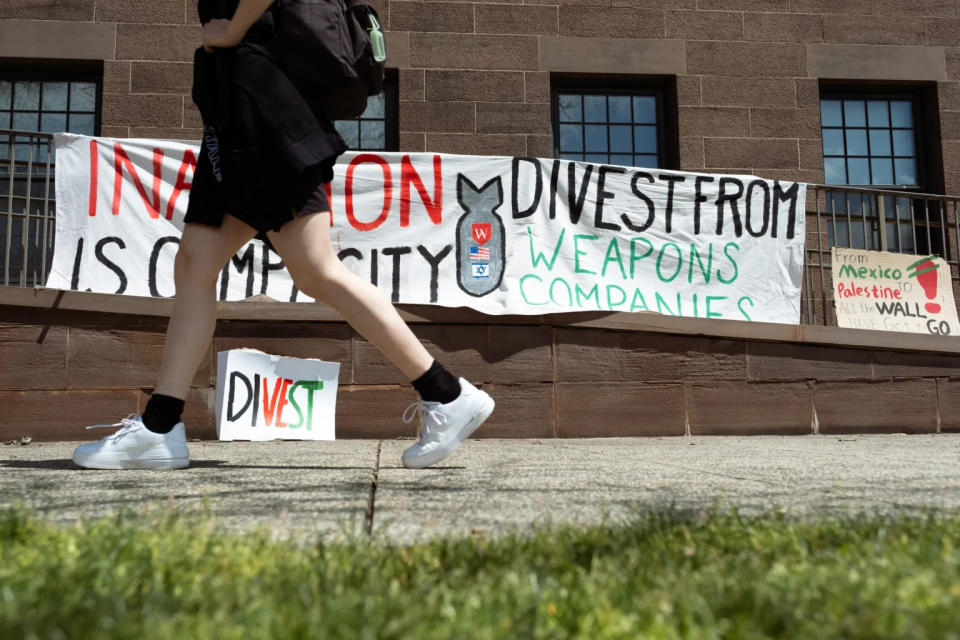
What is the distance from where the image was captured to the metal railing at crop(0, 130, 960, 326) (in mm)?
6387

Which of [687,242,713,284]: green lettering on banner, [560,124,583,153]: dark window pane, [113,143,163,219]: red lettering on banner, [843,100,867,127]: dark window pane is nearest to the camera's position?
[113,143,163,219]: red lettering on banner

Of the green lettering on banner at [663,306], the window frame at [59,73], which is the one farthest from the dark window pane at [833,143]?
the window frame at [59,73]

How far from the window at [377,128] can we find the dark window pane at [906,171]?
560cm

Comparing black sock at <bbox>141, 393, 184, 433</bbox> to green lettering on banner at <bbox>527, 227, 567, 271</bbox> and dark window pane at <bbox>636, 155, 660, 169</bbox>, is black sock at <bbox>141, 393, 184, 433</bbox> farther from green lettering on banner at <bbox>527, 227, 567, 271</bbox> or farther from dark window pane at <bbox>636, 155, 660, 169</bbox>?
dark window pane at <bbox>636, 155, 660, 169</bbox>

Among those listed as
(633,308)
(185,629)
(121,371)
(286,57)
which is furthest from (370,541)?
(633,308)

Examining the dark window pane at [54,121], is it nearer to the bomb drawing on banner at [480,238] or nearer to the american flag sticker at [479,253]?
the bomb drawing on banner at [480,238]

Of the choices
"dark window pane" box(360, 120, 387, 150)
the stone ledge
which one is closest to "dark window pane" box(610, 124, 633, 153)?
"dark window pane" box(360, 120, 387, 150)

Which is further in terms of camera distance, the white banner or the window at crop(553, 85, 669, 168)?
the window at crop(553, 85, 669, 168)

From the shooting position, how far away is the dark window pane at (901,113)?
10.0 meters

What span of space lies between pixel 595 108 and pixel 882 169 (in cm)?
329

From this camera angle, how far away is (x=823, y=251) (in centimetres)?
798

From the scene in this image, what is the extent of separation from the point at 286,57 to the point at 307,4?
8.8 inches

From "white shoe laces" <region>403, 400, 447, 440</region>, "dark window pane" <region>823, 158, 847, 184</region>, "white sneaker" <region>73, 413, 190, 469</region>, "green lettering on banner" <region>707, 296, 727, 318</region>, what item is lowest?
"white sneaker" <region>73, 413, 190, 469</region>

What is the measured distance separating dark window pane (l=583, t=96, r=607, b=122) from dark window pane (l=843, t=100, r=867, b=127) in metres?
2.73
